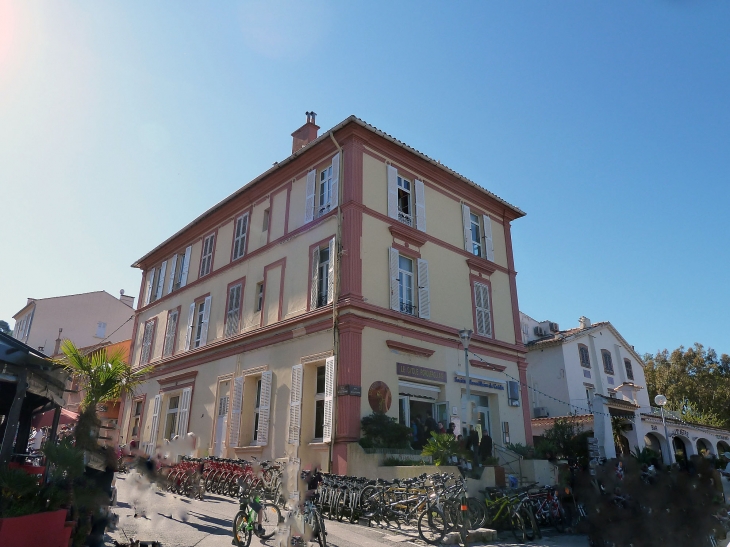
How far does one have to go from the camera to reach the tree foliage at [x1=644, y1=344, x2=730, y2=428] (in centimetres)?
3400

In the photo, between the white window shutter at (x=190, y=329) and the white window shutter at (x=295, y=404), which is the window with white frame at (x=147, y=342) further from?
the white window shutter at (x=295, y=404)

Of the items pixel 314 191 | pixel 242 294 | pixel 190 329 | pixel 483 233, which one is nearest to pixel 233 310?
pixel 242 294

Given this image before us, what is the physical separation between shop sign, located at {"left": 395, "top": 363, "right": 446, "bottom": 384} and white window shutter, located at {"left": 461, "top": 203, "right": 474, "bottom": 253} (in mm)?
5092

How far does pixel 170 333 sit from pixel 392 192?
40.1 feet

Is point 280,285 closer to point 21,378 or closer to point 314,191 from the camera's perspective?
point 314,191

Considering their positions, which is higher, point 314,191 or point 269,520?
point 314,191

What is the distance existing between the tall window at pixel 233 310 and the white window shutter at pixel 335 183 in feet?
17.7

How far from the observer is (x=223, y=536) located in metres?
8.48

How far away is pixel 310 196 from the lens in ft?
58.8

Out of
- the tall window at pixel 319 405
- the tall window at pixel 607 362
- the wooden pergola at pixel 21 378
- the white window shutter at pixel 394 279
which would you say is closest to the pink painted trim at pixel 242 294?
the tall window at pixel 319 405

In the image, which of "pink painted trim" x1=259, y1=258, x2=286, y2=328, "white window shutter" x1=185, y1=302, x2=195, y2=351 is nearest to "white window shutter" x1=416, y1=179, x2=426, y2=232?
"pink painted trim" x1=259, y1=258, x2=286, y2=328

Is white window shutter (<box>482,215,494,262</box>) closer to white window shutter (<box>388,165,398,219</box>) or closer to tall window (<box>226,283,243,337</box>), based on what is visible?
white window shutter (<box>388,165,398,219</box>)

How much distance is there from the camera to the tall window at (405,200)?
58.5 ft

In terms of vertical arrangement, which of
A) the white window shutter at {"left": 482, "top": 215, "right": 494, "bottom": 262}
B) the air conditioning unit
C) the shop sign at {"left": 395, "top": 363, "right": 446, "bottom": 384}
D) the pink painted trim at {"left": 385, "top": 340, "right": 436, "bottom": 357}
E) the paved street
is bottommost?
the paved street
